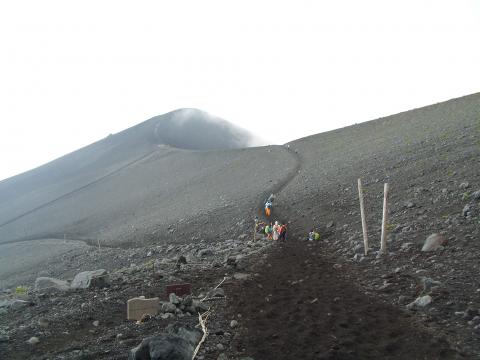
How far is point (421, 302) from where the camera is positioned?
6.53 metres

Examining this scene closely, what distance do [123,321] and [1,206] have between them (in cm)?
6222

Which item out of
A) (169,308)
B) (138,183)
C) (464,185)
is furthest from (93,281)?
(138,183)

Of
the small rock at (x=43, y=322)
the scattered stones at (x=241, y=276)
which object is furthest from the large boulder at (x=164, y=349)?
the scattered stones at (x=241, y=276)

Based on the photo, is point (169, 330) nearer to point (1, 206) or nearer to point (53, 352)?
point (53, 352)

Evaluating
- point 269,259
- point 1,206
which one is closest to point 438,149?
point 269,259

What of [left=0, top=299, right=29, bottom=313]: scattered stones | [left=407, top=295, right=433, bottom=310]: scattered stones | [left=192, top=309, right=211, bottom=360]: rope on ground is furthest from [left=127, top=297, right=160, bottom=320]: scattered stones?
[left=407, top=295, right=433, bottom=310]: scattered stones

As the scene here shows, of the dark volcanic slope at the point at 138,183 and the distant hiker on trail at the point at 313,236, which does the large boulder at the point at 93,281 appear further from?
the dark volcanic slope at the point at 138,183

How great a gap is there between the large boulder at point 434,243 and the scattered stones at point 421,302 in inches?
90.2

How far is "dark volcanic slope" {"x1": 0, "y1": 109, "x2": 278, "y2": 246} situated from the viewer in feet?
98.8

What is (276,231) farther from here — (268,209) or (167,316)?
(167,316)

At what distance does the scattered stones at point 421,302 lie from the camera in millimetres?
Answer: 6480

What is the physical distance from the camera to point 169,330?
5949 mm

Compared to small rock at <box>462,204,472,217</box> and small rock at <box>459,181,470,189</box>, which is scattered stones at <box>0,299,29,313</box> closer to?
small rock at <box>462,204,472,217</box>

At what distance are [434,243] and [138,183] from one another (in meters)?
40.4
